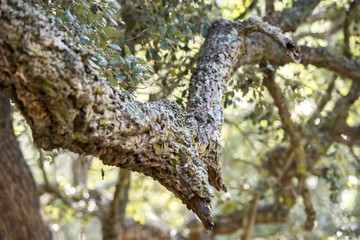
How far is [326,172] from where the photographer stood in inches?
146

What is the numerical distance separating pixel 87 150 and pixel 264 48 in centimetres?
168

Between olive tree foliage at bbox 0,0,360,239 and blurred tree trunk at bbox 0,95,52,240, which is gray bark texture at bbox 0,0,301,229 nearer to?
olive tree foliage at bbox 0,0,360,239

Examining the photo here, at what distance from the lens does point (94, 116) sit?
1203mm

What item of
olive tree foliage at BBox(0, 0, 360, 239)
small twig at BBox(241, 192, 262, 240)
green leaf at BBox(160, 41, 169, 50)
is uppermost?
olive tree foliage at BBox(0, 0, 360, 239)

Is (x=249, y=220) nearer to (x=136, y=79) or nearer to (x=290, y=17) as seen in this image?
(x=290, y=17)

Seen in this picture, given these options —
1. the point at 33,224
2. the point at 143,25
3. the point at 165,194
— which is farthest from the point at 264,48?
the point at 165,194

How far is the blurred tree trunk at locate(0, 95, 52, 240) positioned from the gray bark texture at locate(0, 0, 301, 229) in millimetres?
1846

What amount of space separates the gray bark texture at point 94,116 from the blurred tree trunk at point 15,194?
1846mm

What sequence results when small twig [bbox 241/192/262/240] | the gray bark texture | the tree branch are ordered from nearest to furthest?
the gray bark texture → the tree branch → small twig [bbox 241/192/262/240]

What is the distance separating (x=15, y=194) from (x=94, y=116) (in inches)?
88.9

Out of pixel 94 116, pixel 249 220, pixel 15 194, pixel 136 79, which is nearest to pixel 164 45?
pixel 136 79

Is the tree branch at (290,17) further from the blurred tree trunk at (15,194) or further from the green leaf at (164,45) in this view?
the blurred tree trunk at (15,194)

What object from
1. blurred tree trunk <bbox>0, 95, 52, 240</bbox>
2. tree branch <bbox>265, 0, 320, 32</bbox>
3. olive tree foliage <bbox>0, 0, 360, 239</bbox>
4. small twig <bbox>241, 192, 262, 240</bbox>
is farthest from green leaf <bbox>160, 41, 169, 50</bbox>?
small twig <bbox>241, 192, 262, 240</bbox>

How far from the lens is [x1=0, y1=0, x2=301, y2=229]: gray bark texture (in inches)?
43.4
